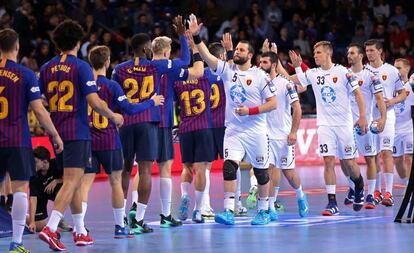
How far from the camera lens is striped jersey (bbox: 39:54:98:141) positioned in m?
11.0

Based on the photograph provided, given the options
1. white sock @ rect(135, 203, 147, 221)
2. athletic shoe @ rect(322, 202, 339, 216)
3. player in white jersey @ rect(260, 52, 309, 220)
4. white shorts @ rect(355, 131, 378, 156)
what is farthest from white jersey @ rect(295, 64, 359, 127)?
white sock @ rect(135, 203, 147, 221)

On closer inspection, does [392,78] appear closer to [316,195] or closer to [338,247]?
[316,195]

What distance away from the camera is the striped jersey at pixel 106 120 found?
11703 mm

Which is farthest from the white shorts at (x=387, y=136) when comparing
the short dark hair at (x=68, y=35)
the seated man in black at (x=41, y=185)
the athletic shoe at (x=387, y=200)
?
the short dark hair at (x=68, y=35)

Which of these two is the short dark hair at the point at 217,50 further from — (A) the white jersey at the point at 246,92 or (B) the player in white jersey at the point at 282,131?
(A) the white jersey at the point at 246,92

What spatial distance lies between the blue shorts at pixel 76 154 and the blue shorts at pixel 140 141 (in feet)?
4.64

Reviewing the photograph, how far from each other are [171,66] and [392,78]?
180 inches

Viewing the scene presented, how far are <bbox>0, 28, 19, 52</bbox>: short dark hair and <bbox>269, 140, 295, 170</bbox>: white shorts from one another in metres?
4.63

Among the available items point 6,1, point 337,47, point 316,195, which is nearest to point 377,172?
point 316,195

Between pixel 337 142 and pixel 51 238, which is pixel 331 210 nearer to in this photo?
pixel 337 142

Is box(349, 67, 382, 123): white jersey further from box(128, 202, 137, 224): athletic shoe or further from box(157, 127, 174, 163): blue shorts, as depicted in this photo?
box(128, 202, 137, 224): athletic shoe

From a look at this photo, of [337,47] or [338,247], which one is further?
[337,47]

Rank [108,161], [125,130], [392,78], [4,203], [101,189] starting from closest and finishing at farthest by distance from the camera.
Answer: 1. [108,161]
2. [125,130]
3. [4,203]
4. [392,78]
5. [101,189]

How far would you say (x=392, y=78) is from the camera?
1563 centimetres
